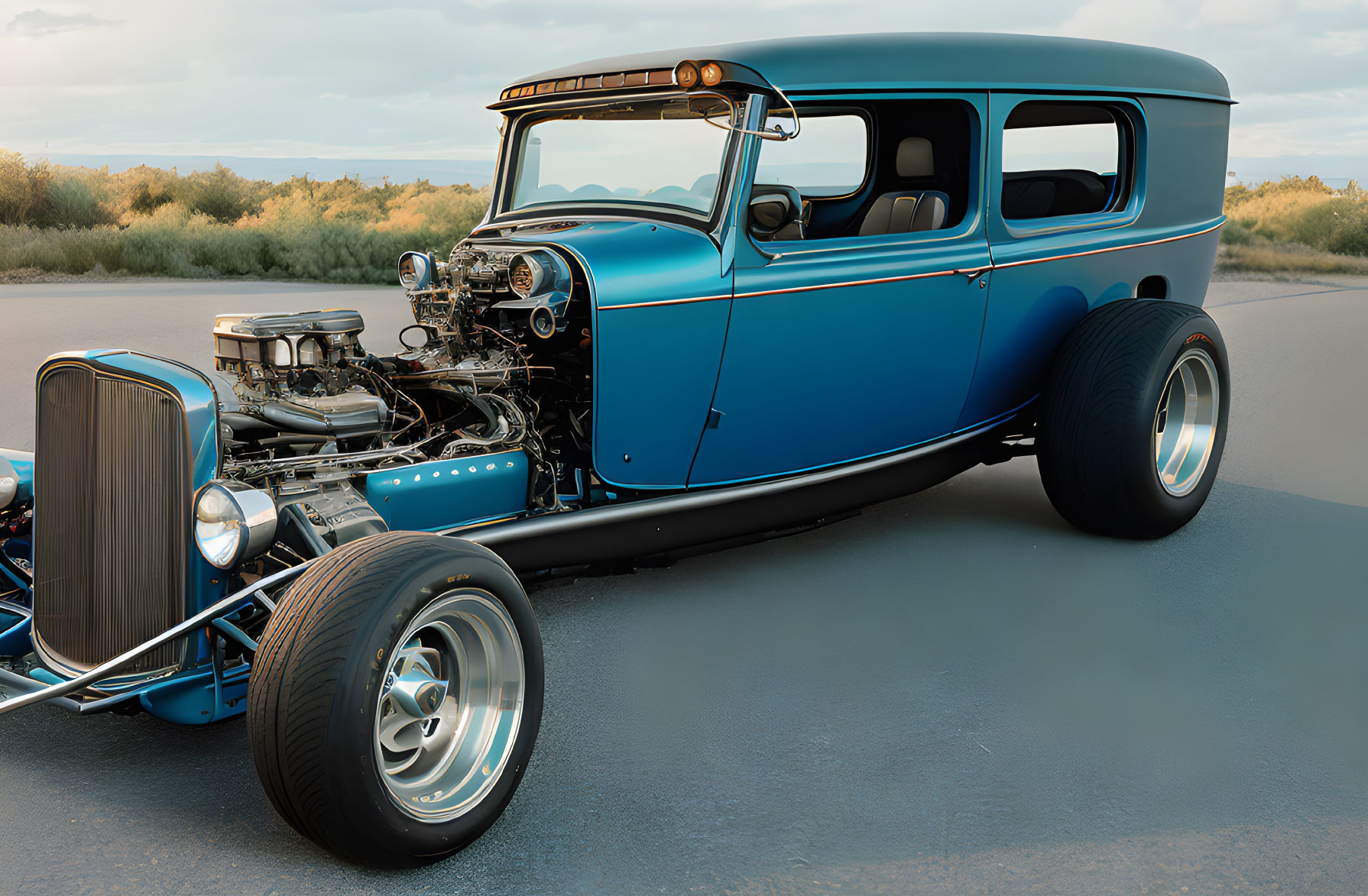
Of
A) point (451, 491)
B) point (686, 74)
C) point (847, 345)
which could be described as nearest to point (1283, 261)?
point (847, 345)

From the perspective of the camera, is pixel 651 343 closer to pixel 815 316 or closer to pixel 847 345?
pixel 815 316

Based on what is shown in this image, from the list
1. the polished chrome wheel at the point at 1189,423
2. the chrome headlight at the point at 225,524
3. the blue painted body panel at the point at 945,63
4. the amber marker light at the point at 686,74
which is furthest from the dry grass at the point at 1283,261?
the chrome headlight at the point at 225,524

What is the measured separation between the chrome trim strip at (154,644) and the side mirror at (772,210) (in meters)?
2.34

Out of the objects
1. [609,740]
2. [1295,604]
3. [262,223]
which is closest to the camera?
[609,740]

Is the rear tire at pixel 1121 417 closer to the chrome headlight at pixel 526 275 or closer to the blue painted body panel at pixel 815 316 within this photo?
the blue painted body panel at pixel 815 316

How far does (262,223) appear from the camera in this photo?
72.7ft

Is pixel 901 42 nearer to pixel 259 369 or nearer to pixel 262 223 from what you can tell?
pixel 259 369

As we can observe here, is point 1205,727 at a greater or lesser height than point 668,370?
lesser

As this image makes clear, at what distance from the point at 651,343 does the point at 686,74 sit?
3.35 ft

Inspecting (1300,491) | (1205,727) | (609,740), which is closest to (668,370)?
(609,740)

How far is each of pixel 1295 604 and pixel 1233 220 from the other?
891 inches

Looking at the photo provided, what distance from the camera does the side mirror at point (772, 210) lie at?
14.4 feet

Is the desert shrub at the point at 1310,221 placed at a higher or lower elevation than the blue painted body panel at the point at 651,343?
higher

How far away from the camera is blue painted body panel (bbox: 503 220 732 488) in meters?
3.85
